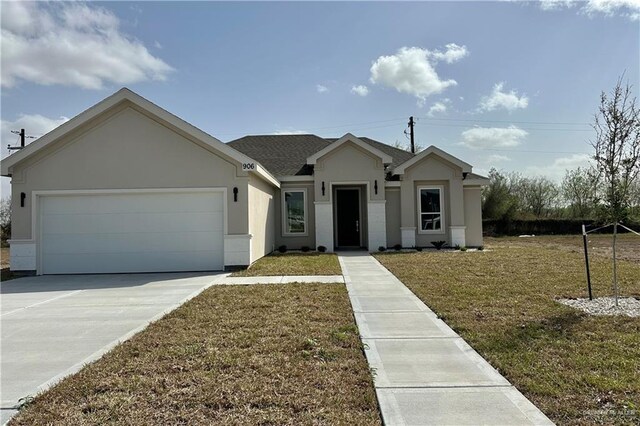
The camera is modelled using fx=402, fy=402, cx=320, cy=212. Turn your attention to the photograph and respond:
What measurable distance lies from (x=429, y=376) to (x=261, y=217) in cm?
1067

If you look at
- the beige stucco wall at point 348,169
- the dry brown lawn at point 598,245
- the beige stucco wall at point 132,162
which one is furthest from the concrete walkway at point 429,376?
the dry brown lawn at point 598,245

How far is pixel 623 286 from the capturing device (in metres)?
8.43

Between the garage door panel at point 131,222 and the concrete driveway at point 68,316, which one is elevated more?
the garage door panel at point 131,222

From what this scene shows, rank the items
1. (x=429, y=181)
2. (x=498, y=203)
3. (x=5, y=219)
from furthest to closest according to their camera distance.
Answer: (x=498, y=203) → (x=5, y=219) → (x=429, y=181)

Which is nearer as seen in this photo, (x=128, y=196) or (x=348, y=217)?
(x=128, y=196)

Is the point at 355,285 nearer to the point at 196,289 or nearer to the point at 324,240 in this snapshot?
the point at 196,289

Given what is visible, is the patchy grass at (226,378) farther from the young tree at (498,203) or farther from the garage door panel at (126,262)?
the young tree at (498,203)

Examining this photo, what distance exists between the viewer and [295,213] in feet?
58.1

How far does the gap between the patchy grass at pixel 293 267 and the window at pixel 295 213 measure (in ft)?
12.1

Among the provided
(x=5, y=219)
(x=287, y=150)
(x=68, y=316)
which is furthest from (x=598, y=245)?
(x=5, y=219)

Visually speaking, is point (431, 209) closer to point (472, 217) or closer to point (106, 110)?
point (472, 217)

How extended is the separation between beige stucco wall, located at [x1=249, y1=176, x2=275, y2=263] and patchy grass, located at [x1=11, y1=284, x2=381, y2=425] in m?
6.32

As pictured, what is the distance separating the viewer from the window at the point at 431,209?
17.7 m

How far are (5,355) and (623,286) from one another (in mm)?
10769
